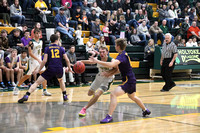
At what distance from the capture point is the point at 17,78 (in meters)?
12.6

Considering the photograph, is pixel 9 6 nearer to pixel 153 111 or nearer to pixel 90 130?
pixel 153 111

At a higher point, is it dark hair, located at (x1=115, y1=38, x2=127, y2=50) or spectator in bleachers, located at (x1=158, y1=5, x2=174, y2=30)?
spectator in bleachers, located at (x1=158, y1=5, x2=174, y2=30)

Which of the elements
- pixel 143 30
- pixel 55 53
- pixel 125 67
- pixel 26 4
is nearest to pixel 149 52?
pixel 143 30

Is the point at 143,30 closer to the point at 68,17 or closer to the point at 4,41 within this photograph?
the point at 68,17

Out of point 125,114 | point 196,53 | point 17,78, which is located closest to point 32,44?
point 17,78

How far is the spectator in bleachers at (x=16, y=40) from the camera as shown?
1341 centimetres

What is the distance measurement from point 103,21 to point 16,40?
669cm

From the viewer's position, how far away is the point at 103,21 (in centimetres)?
1900

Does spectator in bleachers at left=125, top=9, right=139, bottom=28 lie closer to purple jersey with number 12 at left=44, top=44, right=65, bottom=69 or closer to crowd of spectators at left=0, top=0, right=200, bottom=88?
crowd of spectators at left=0, top=0, right=200, bottom=88

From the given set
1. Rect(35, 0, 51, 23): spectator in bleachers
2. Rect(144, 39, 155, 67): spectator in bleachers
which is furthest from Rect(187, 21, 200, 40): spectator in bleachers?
Rect(35, 0, 51, 23): spectator in bleachers

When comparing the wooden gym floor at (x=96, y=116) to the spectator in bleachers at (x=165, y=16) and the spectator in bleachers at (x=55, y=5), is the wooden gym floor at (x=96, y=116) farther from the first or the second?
the spectator in bleachers at (x=165, y=16)

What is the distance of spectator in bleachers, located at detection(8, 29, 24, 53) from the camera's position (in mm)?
Answer: 13414

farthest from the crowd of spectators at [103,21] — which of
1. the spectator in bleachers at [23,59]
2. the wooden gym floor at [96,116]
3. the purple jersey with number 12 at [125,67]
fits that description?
the purple jersey with number 12 at [125,67]

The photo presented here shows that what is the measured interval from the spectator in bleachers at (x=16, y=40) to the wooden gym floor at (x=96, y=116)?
3968mm
